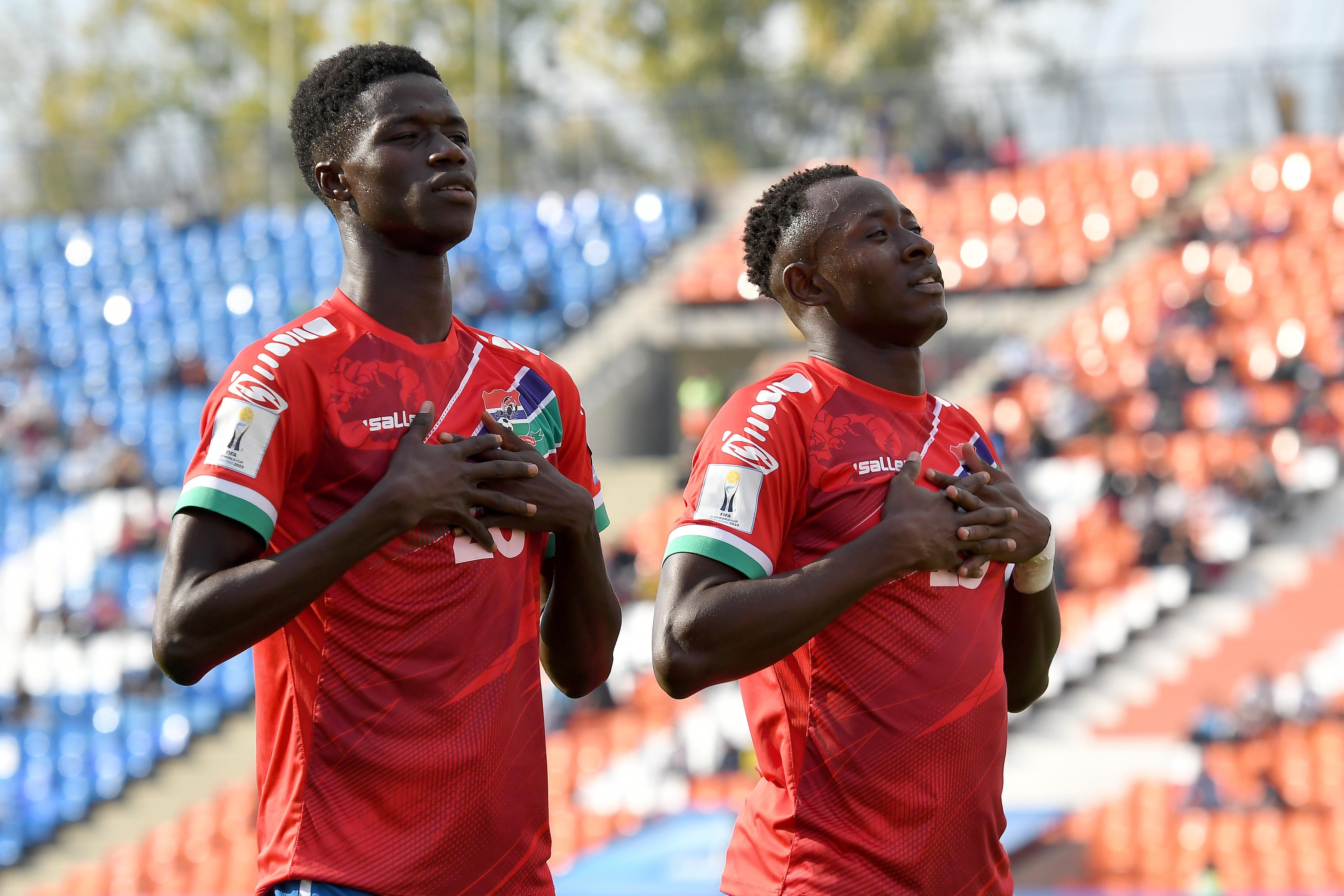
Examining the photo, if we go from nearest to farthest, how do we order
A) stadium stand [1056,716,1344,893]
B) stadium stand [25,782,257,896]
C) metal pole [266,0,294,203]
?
1. stadium stand [1056,716,1344,893]
2. stadium stand [25,782,257,896]
3. metal pole [266,0,294,203]

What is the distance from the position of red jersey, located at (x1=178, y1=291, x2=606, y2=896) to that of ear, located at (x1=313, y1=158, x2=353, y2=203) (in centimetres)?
28

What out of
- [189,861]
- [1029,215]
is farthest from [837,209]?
[1029,215]

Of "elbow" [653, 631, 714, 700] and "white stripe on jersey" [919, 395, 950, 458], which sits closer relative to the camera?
"elbow" [653, 631, 714, 700]

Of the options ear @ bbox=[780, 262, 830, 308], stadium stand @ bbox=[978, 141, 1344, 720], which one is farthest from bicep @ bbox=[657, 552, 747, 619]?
stadium stand @ bbox=[978, 141, 1344, 720]

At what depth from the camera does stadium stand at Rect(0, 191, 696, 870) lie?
14.7m

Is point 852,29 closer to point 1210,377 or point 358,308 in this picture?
point 1210,377

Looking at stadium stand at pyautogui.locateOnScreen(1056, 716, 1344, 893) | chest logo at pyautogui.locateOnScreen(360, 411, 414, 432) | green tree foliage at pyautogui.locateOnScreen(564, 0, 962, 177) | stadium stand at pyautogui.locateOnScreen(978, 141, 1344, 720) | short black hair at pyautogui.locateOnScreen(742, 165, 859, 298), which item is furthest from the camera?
green tree foliage at pyautogui.locateOnScreen(564, 0, 962, 177)

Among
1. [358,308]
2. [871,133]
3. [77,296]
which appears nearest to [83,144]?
[77,296]

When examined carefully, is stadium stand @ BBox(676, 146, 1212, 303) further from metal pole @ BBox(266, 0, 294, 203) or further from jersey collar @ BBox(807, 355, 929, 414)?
jersey collar @ BBox(807, 355, 929, 414)

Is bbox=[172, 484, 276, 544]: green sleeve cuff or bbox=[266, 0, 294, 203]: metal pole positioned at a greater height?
bbox=[266, 0, 294, 203]: metal pole

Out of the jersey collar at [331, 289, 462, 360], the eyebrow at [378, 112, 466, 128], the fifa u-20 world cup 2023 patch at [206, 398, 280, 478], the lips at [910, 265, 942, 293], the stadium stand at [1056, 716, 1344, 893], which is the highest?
the eyebrow at [378, 112, 466, 128]

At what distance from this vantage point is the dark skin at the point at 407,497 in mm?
2445

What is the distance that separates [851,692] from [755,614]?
0.28 metres

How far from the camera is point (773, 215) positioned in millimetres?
3291
